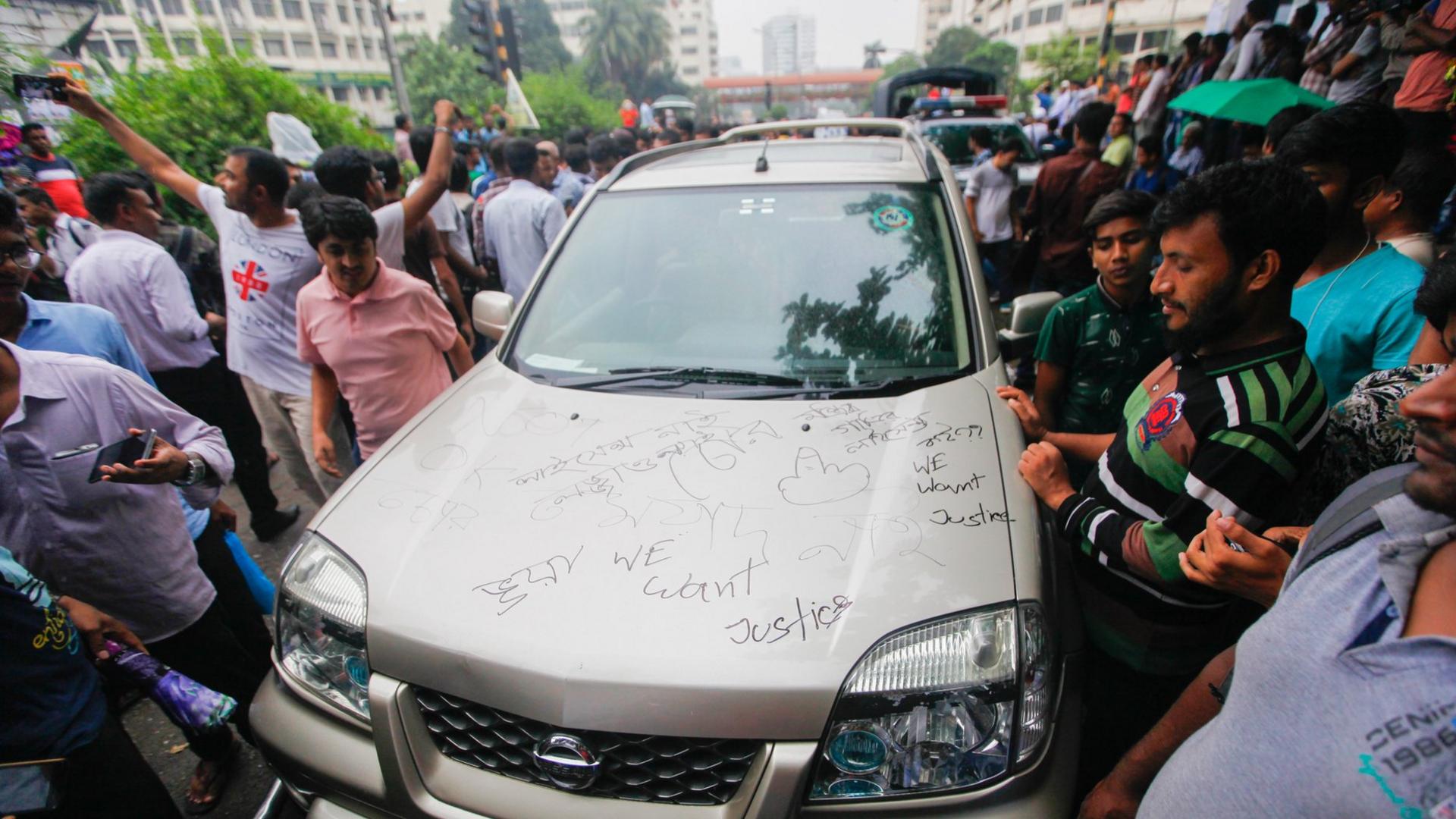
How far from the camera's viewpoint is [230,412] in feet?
11.6

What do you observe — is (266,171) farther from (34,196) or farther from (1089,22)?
(1089,22)

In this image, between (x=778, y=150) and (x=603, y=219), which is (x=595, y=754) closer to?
(x=603, y=219)

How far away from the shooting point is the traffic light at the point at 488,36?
12805mm

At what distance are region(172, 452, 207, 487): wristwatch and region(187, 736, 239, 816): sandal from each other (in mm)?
1044

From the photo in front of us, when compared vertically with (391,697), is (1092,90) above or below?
above


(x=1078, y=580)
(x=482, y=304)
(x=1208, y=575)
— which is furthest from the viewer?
(x=482, y=304)

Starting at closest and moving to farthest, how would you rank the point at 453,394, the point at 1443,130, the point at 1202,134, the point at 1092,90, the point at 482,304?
the point at 453,394
the point at 482,304
the point at 1443,130
the point at 1202,134
the point at 1092,90

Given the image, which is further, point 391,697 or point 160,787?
point 160,787

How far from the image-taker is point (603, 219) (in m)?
2.70

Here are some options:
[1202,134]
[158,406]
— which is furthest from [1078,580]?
[1202,134]

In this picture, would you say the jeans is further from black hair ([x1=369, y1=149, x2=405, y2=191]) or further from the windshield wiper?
black hair ([x1=369, y1=149, x2=405, y2=191])

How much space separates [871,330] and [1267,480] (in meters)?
1.10

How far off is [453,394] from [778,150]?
175 cm

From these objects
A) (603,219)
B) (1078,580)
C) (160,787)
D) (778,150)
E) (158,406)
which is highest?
(778,150)
